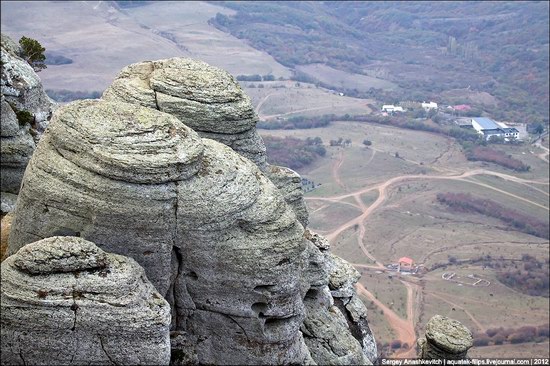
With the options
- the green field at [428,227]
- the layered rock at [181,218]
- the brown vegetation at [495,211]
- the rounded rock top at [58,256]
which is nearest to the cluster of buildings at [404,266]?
the green field at [428,227]

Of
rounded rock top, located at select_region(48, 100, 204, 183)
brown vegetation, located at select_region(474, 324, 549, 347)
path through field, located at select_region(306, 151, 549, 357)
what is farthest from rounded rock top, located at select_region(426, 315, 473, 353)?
brown vegetation, located at select_region(474, 324, 549, 347)

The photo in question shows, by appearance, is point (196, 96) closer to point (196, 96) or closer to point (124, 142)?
point (196, 96)

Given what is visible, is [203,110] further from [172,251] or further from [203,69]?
[172,251]

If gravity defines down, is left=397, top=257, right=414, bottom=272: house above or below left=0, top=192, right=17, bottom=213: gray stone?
below

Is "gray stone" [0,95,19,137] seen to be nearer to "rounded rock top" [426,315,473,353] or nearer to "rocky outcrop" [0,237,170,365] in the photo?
"rocky outcrop" [0,237,170,365]

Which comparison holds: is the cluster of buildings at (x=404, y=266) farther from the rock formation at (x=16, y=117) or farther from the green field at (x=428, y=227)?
the rock formation at (x=16, y=117)
